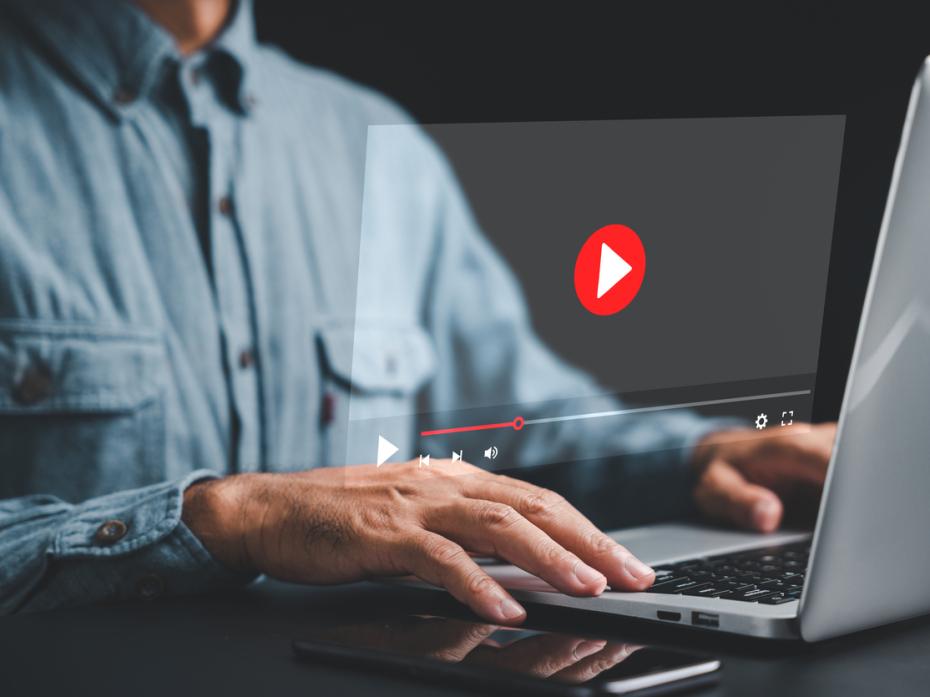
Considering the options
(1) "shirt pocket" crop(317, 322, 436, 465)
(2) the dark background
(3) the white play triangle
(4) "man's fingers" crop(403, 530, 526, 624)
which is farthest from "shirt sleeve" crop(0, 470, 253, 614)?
(2) the dark background

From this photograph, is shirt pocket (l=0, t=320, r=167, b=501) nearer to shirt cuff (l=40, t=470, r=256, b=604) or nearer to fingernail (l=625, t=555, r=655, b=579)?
shirt cuff (l=40, t=470, r=256, b=604)

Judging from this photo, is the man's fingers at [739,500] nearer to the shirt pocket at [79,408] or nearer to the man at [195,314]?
the man at [195,314]

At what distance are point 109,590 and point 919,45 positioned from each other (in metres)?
1.52

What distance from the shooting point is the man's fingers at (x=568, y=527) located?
69 cm

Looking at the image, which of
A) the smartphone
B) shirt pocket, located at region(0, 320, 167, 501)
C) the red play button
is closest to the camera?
the smartphone

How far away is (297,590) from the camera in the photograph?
0.86 meters

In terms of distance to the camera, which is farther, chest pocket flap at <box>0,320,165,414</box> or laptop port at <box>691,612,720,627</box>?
chest pocket flap at <box>0,320,165,414</box>

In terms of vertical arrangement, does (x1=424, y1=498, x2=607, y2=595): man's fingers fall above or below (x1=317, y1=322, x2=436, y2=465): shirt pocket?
above

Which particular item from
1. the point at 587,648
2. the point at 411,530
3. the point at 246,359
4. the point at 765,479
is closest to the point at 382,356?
the point at 246,359

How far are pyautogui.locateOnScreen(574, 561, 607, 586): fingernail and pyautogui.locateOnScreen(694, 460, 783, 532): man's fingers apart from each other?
358 millimetres

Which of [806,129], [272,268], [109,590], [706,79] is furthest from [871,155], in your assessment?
[272,268]

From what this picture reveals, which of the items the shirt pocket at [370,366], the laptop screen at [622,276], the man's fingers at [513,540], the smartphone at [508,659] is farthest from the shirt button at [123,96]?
the smartphone at [508,659]

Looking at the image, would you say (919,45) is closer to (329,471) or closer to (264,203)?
(264,203)

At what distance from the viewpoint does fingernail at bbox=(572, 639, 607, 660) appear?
1.82 ft
